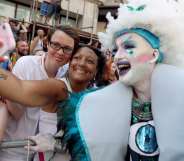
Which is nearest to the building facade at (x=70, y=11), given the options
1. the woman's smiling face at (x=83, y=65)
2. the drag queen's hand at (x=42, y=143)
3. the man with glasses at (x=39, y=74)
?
the man with glasses at (x=39, y=74)

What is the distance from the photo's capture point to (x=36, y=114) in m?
2.23

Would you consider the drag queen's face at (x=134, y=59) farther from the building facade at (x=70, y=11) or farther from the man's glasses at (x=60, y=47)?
the building facade at (x=70, y=11)

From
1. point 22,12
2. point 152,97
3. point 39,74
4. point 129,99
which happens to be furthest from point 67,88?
point 22,12

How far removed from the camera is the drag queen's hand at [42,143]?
2018mm

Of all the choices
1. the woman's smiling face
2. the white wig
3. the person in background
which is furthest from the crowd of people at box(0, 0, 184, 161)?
the person in background

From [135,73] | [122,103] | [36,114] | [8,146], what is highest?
[135,73]

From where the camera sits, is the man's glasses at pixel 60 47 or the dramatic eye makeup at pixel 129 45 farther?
the man's glasses at pixel 60 47

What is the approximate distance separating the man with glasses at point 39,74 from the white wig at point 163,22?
0.60 metres

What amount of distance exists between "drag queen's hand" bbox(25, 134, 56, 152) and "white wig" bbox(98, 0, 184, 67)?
67 cm

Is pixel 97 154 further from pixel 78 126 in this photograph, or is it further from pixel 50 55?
pixel 50 55

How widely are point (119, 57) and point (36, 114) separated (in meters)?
0.63

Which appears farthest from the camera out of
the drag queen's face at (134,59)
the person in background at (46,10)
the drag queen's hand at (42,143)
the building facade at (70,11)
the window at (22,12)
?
the window at (22,12)

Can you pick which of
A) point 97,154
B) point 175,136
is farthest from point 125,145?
point 175,136

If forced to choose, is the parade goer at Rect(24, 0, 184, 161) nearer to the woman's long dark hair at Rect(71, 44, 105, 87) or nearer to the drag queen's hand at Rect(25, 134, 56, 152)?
the drag queen's hand at Rect(25, 134, 56, 152)
